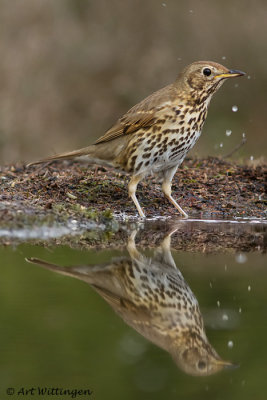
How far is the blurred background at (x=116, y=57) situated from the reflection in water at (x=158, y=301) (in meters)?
10.5

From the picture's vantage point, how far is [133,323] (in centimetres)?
343

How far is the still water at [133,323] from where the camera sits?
2.73 meters

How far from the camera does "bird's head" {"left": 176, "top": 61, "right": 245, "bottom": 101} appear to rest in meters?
7.66

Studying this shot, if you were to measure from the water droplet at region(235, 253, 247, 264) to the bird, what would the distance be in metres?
2.08

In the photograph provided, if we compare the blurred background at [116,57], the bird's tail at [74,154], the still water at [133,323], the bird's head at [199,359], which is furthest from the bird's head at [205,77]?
the blurred background at [116,57]

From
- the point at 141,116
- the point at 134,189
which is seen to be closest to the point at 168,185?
the point at 134,189

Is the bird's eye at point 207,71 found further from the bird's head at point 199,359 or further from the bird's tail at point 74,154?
the bird's head at point 199,359

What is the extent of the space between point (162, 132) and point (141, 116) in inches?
13.0

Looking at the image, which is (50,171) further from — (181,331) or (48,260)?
(181,331)

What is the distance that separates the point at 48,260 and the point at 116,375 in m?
2.09

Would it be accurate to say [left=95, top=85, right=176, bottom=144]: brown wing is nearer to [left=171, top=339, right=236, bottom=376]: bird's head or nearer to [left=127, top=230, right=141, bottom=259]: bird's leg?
[left=127, top=230, right=141, bottom=259]: bird's leg

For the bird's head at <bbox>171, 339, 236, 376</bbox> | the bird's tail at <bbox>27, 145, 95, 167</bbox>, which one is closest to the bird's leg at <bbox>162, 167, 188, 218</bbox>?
the bird's tail at <bbox>27, 145, 95, 167</bbox>

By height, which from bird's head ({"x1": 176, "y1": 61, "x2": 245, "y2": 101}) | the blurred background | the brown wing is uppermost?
bird's head ({"x1": 176, "y1": 61, "x2": 245, "y2": 101})

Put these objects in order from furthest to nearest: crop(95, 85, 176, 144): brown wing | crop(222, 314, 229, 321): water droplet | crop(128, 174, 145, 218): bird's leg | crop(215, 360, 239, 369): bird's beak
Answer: crop(95, 85, 176, 144): brown wing
crop(128, 174, 145, 218): bird's leg
crop(222, 314, 229, 321): water droplet
crop(215, 360, 239, 369): bird's beak
